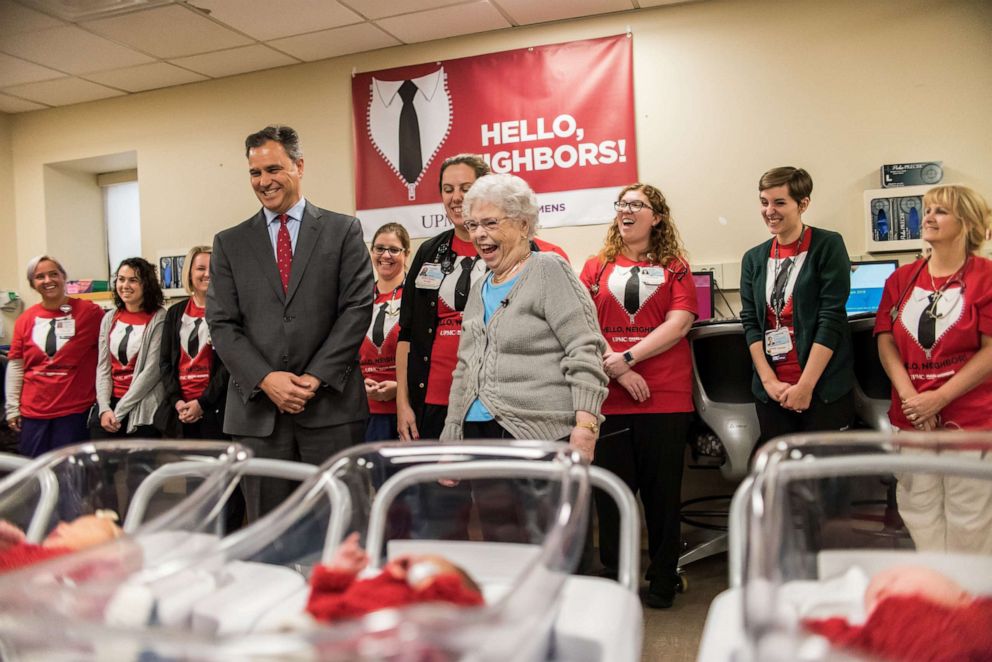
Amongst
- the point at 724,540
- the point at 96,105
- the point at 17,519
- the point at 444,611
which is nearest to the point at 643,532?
the point at 724,540

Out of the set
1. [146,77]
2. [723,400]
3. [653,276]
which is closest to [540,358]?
[653,276]

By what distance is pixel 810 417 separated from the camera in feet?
9.07

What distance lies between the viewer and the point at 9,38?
14.6ft

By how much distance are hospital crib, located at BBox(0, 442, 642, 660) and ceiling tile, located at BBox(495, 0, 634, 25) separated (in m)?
3.54

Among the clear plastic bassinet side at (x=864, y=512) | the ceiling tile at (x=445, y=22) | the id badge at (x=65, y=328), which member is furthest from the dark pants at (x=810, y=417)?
the id badge at (x=65, y=328)

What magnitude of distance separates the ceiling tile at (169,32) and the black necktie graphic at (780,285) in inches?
132

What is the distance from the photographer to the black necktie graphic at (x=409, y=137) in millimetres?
4734

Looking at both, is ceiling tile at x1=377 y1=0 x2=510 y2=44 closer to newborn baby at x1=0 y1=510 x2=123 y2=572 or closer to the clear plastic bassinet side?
newborn baby at x1=0 y1=510 x2=123 y2=572

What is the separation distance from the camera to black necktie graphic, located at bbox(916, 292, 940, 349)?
8.21 feet

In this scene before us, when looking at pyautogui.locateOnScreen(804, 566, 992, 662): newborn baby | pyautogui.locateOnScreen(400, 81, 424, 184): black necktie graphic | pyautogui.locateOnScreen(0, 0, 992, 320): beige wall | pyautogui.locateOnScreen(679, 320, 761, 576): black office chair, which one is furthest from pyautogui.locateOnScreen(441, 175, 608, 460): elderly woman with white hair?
pyautogui.locateOnScreen(400, 81, 424, 184): black necktie graphic

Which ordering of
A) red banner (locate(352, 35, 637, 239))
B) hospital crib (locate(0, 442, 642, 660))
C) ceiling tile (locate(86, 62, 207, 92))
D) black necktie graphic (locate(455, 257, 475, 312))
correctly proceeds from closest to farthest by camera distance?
hospital crib (locate(0, 442, 642, 660)) → black necktie graphic (locate(455, 257, 475, 312)) → red banner (locate(352, 35, 637, 239)) → ceiling tile (locate(86, 62, 207, 92))

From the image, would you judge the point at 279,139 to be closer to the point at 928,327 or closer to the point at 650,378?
the point at 650,378

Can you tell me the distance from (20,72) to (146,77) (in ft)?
2.49

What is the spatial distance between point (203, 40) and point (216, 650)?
15.2 ft
